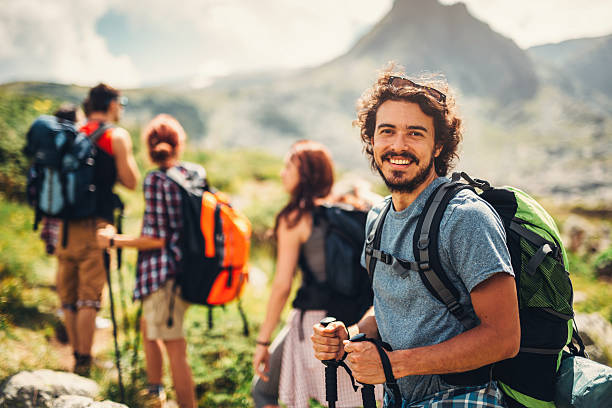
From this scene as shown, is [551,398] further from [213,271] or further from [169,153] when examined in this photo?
[169,153]

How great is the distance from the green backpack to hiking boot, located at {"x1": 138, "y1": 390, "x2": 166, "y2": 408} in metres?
2.44

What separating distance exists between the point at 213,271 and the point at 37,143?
1.80 metres

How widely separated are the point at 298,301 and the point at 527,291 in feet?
4.91

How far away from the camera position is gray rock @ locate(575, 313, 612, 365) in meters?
3.32

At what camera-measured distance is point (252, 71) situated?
84.4 m

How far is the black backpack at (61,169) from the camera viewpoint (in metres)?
3.07

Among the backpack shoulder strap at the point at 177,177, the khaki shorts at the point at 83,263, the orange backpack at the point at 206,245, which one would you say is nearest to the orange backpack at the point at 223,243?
the orange backpack at the point at 206,245

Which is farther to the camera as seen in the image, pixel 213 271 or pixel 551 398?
pixel 213 271

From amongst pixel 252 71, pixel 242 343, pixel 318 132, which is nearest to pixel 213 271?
pixel 242 343

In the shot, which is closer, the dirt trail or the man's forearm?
the man's forearm

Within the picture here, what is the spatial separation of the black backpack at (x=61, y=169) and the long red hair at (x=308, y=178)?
171 centimetres

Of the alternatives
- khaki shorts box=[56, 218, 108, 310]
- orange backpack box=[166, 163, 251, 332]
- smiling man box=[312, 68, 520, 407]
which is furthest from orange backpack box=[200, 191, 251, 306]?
smiling man box=[312, 68, 520, 407]

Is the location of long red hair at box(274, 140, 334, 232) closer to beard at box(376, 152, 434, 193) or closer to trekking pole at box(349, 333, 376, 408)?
beard at box(376, 152, 434, 193)

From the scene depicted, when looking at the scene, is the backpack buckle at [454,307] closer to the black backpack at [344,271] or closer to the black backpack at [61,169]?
the black backpack at [344,271]
